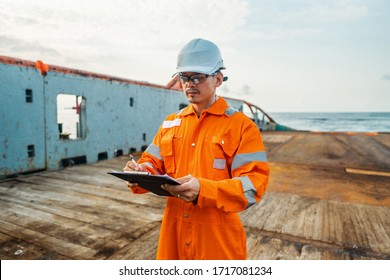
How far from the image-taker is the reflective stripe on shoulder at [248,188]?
150 cm

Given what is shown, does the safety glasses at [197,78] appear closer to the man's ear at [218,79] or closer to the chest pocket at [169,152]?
the man's ear at [218,79]

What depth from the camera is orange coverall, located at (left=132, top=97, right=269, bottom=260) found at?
1522 millimetres

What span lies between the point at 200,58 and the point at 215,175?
69 cm

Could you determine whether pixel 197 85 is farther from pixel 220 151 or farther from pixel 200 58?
pixel 220 151

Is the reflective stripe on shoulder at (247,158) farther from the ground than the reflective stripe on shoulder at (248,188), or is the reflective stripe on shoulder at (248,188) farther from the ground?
the reflective stripe on shoulder at (247,158)

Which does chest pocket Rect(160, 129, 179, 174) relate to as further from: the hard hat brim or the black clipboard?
the hard hat brim

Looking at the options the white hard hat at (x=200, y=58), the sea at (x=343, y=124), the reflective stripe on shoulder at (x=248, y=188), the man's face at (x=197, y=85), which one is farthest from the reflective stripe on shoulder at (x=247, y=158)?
the sea at (x=343, y=124)

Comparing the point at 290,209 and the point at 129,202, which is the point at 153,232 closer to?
the point at 129,202

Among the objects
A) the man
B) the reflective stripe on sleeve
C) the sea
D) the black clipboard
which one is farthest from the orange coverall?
the sea

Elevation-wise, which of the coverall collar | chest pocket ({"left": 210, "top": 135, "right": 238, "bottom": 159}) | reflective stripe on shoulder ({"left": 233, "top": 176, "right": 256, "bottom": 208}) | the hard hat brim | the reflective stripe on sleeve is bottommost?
reflective stripe on shoulder ({"left": 233, "top": 176, "right": 256, "bottom": 208})

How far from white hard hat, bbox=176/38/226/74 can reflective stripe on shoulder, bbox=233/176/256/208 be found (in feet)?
2.10

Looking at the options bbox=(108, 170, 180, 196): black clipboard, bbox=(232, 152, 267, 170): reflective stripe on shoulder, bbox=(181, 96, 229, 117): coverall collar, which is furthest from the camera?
bbox=(181, 96, 229, 117): coverall collar

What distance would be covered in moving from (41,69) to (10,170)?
2022 mm

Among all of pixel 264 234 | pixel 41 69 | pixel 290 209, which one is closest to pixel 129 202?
pixel 264 234
